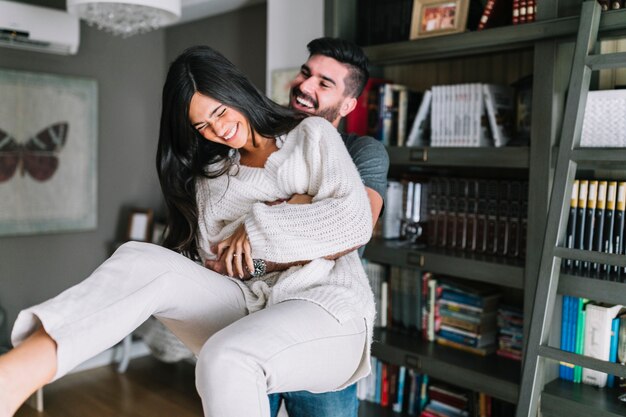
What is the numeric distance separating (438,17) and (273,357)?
5.47ft

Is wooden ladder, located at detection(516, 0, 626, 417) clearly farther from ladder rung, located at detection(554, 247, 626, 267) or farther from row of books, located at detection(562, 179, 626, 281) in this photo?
row of books, located at detection(562, 179, 626, 281)

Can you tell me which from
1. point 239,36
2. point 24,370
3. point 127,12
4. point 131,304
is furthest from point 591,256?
point 239,36

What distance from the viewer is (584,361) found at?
1787 millimetres

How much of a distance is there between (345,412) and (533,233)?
2.93 feet

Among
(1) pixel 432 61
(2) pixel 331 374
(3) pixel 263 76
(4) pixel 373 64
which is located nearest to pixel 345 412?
(2) pixel 331 374

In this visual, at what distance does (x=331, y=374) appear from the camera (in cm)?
129

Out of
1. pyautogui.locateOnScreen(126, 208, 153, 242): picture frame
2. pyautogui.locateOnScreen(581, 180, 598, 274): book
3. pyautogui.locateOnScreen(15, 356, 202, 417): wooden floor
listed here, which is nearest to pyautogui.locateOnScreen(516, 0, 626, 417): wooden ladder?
pyautogui.locateOnScreen(581, 180, 598, 274): book

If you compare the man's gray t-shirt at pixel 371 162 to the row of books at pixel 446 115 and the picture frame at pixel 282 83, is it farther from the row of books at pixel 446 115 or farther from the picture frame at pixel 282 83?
the picture frame at pixel 282 83

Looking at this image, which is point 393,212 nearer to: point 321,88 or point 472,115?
point 472,115

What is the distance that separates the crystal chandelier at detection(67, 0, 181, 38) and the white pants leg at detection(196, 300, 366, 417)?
182 centimetres

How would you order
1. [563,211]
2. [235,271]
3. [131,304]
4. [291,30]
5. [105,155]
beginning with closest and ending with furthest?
[131,304] → [235,271] → [563,211] → [291,30] → [105,155]

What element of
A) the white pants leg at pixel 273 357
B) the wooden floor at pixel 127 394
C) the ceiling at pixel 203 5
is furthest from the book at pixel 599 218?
the ceiling at pixel 203 5

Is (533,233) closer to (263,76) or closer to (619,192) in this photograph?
(619,192)

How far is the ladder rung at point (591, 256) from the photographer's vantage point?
5.75ft
